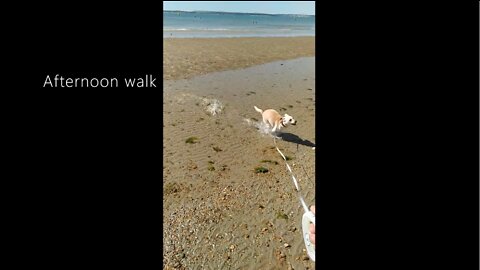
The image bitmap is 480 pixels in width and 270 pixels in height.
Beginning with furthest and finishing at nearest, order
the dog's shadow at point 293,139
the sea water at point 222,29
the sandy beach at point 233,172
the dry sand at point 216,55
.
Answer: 1. the sea water at point 222,29
2. the dry sand at point 216,55
3. the dog's shadow at point 293,139
4. the sandy beach at point 233,172

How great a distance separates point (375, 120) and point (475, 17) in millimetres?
452

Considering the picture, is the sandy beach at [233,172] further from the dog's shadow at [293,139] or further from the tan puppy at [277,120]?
the tan puppy at [277,120]

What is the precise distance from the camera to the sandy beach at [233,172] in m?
2.53

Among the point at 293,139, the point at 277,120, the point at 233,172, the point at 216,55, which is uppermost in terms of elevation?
the point at 216,55

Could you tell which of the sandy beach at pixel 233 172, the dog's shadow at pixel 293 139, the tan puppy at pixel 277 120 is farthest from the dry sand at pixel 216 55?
the dog's shadow at pixel 293 139

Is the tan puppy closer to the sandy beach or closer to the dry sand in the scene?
the sandy beach

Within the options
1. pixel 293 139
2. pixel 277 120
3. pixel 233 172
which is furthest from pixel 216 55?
pixel 233 172

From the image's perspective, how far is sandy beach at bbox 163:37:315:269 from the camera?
8.29 ft

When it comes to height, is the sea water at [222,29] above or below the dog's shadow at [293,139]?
above

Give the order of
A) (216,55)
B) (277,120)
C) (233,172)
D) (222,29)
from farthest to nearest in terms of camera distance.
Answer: (222,29), (216,55), (277,120), (233,172)

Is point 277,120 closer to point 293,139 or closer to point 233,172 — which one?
point 293,139

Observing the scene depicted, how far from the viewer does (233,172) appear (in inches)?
154
